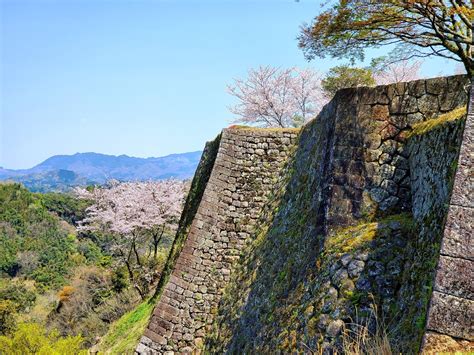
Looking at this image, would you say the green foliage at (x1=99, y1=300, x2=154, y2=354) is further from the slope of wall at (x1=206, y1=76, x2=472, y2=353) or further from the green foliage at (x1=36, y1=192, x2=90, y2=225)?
the green foliage at (x1=36, y1=192, x2=90, y2=225)

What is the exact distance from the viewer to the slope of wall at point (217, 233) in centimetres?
871

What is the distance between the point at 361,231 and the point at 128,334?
826cm

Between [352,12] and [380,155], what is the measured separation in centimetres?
278

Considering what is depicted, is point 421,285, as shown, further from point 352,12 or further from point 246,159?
point 246,159

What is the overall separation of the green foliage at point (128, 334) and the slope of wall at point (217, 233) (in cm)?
120

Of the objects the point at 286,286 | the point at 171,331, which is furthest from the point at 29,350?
the point at 286,286

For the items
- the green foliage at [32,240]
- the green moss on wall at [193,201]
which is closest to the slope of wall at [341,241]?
the green moss on wall at [193,201]

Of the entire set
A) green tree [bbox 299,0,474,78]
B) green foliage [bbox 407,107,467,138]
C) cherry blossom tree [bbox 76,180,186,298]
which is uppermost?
green tree [bbox 299,0,474,78]

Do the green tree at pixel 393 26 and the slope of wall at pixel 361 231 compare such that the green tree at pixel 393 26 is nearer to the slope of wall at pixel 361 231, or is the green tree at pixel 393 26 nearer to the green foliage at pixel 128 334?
the slope of wall at pixel 361 231

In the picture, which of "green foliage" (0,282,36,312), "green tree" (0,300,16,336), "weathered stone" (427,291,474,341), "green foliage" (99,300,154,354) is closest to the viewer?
"weathered stone" (427,291,474,341)

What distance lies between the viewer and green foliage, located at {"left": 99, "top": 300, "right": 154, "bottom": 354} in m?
9.65

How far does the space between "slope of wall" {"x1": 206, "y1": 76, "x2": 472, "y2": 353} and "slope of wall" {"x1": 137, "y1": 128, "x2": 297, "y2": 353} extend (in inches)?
60.9

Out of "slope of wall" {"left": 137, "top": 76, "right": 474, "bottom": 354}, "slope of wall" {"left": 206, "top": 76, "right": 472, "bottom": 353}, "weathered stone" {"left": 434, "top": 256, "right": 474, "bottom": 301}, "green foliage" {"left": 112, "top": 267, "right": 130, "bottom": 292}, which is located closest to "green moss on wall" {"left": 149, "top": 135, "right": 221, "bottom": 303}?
"slope of wall" {"left": 137, "top": 76, "right": 474, "bottom": 354}

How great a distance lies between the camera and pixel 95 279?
2083 centimetres
